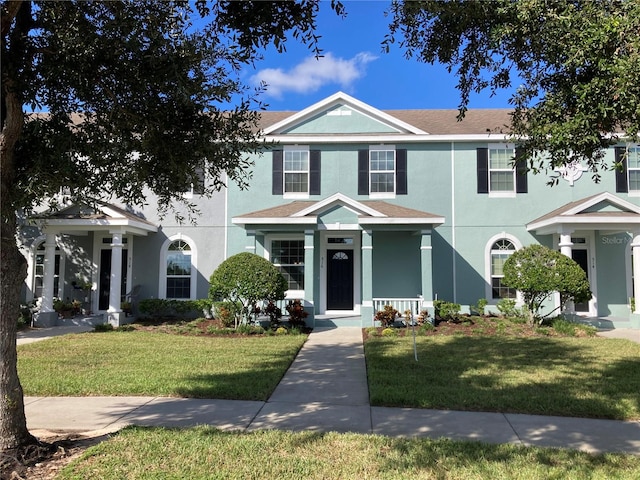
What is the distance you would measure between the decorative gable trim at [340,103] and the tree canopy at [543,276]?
5.41 meters

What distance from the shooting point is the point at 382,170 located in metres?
16.0

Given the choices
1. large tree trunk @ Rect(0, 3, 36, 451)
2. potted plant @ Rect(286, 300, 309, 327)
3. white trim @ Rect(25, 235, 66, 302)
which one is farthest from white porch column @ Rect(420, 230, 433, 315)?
white trim @ Rect(25, 235, 66, 302)

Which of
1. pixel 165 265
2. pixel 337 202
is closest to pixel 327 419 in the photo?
pixel 337 202

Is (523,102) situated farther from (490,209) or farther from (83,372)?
(490,209)

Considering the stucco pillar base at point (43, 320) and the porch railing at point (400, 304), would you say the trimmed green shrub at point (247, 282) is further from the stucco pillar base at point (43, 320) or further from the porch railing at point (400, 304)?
the stucco pillar base at point (43, 320)

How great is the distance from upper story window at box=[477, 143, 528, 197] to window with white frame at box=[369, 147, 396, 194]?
2904 mm

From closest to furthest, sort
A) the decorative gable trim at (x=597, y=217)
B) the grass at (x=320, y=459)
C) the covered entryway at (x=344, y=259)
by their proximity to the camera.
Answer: the grass at (x=320, y=459), the decorative gable trim at (x=597, y=217), the covered entryway at (x=344, y=259)

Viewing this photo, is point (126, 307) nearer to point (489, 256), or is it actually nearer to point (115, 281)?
point (115, 281)

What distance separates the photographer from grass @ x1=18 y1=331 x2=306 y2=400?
6891mm

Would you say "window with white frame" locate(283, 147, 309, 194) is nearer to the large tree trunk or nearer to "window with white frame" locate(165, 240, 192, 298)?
"window with white frame" locate(165, 240, 192, 298)

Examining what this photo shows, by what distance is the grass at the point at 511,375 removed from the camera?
6293 millimetres

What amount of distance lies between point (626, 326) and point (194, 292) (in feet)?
44.7

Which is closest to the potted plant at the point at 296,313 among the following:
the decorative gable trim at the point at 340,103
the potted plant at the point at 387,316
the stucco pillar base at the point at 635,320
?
the potted plant at the point at 387,316

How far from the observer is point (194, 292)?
16.0m
